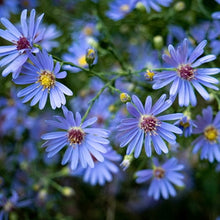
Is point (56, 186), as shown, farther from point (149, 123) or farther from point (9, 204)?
point (149, 123)

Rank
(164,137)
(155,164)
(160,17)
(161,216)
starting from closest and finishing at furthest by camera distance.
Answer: (164,137)
(155,164)
(160,17)
(161,216)

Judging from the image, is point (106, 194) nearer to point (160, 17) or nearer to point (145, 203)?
point (145, 203)

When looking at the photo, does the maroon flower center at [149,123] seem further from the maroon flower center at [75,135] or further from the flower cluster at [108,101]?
the maroon flower center at [75,135]

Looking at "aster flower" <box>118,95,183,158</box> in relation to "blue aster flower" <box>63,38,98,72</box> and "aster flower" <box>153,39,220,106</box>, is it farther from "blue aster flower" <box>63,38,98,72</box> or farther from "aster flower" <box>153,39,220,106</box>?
"blue aster flower" <box>63,38,98,72</box>

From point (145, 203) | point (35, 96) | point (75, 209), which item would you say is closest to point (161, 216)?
point (145, 203)

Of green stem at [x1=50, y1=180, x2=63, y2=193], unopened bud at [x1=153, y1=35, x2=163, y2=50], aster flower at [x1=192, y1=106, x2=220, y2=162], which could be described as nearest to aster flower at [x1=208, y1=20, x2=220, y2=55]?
unopened bud at [x1=153, y1=35, x2=163, y2=50]

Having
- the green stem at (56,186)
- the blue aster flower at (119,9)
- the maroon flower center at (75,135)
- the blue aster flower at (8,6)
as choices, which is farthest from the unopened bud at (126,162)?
the blue aster flower at (8,6)

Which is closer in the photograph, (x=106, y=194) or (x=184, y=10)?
(x=184, y=10)

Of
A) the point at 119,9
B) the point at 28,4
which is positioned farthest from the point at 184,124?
the point at 28,4
